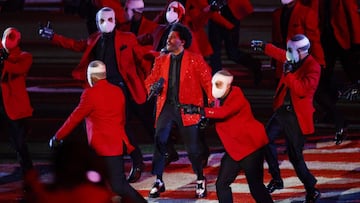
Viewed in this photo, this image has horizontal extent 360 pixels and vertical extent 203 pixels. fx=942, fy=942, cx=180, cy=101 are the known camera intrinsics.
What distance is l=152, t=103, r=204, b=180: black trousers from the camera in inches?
408

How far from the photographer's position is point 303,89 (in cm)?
977

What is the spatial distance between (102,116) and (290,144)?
2183mm

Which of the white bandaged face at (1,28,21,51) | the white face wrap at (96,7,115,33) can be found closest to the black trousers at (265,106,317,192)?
the white face wrap at (96,7,115,33)

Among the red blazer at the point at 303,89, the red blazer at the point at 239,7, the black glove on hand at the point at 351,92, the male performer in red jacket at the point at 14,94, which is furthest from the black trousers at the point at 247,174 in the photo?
the red blazer at the point at 239,7

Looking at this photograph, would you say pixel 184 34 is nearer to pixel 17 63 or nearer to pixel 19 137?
pixel 17 63

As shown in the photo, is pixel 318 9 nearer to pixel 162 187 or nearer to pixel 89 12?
pixel 89 12

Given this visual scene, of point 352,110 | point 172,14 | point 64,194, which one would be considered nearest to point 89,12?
point 172,14

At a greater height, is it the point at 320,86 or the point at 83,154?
the point at 83,154

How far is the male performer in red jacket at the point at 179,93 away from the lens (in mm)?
10367

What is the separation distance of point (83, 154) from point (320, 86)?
10.4 metres

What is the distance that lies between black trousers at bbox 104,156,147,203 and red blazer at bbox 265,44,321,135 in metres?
2.07

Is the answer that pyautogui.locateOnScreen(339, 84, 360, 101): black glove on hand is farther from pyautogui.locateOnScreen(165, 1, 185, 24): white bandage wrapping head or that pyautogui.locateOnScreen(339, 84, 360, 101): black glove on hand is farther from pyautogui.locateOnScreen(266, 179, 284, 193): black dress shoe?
pyautogui.locateOnScreen(266, 179, 284, 193): black dress shoe

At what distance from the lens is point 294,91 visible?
32.1ft

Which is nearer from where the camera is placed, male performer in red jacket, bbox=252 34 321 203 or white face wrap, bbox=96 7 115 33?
male performer in red jacket, bbox=252 34 321 203
